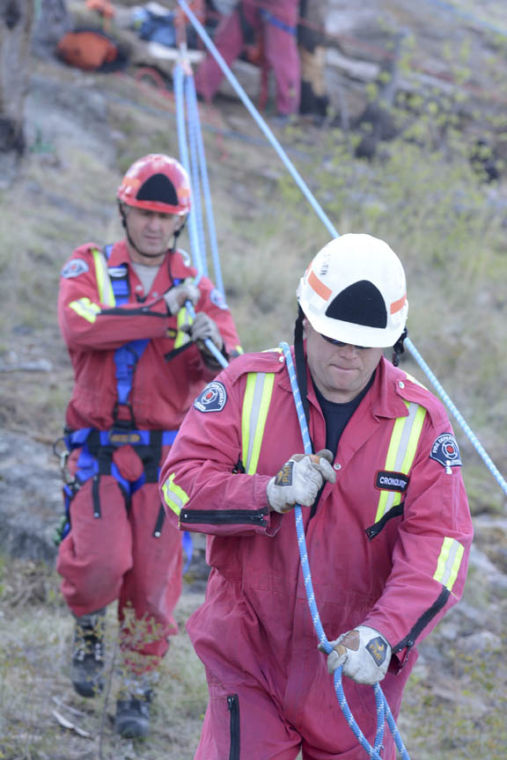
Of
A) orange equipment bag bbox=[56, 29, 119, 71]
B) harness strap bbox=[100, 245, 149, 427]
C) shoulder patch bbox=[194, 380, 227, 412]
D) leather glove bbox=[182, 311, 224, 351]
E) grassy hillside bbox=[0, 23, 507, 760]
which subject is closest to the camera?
shoulder patch bbox=[194, 380, 227, 412]

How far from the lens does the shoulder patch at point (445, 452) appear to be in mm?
3006

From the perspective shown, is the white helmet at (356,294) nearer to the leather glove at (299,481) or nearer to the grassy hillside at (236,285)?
the leather glove at (299,481)

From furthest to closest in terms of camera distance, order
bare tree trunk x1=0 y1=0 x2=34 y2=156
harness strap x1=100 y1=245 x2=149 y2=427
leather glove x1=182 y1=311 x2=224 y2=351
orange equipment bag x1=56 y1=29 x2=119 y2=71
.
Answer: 1. orange equipment bag x1=56 y1=29 x2=119 y2=71
2. bare tree trunk x1=0 y1=0 x2=34 y2=156
3. harness strap x1=100 y1=245 x2=149 y2=427
4. leather glove x1=182 y1=311 x2=224 y2=351

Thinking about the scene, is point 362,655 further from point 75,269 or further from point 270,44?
point 270,44

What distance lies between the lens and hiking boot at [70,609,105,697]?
4734 mm

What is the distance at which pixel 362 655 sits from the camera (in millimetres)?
2699

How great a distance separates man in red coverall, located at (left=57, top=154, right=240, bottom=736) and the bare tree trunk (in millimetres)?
6008

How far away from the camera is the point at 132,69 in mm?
16062

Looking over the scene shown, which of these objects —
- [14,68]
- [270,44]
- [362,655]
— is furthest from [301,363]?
[270,44]

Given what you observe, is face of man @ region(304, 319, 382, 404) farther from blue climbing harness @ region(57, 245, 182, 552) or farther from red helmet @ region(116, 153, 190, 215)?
red helmet @ region(116, 153, 190, 215)

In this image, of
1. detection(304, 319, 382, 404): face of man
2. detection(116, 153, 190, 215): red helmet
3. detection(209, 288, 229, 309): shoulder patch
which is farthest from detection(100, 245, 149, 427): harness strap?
detection(304, 319, 382, 404): face of man

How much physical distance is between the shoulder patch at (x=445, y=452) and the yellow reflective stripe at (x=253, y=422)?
504 mm

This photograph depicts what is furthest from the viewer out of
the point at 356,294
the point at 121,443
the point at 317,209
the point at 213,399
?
the point at 317,209

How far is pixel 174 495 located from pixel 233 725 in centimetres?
67
